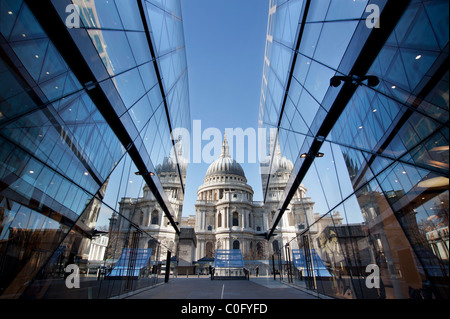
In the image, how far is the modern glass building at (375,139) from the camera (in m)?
4.11

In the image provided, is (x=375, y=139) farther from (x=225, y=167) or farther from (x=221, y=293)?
(x=225, y=167)

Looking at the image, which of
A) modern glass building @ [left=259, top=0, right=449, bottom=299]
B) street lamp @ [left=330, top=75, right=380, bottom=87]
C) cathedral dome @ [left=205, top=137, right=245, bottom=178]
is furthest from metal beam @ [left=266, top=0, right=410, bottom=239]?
cathedral dome @ [left=205, top=137, right=245, bottom=178]

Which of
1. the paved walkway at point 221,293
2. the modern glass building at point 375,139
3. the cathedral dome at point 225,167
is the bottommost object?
the paved walkway at point 221,293

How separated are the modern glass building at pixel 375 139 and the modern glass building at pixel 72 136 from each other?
6.50 meters

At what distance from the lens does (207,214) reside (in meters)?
82.4

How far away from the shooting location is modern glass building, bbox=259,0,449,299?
4.11m

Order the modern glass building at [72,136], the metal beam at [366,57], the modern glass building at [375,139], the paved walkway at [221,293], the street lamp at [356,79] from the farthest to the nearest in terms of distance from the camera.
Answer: the paved walkway at [221,293] < the street lamp at [356,79] < the metal beam at [366,57] < the modern glass building at [72,136] < the modern glass building at [375,139]

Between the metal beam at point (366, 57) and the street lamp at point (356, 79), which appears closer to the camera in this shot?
the metal beam at point (366, 57)

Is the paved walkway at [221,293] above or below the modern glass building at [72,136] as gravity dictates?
below

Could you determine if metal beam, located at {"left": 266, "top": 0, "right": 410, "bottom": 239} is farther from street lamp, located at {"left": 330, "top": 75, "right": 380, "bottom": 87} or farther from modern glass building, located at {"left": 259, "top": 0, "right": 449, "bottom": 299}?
street lamp, located at {"left": 330, "top": 75, "right": 380, "bottom": 87}

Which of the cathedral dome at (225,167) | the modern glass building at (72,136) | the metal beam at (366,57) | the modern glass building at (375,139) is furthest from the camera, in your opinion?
the cathedral dome at (225,167)

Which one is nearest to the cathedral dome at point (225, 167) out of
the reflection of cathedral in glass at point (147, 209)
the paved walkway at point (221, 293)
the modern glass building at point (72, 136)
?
the reflection of cathedral in glass at point (147, 209)

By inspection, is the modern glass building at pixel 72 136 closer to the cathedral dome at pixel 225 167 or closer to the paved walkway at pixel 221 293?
the paved walkway at pixel 221 293

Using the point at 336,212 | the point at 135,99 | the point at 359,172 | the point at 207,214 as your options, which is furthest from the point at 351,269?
the point at 207,214
